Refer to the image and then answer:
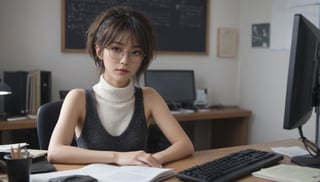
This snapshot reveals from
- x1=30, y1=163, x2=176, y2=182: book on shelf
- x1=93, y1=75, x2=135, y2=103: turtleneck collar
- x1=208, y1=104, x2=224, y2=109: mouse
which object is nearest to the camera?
x1=30, y1=163, x2=176, y2=182: book on shelf

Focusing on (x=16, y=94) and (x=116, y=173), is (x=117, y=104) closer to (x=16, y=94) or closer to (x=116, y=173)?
(x=116, y=173)

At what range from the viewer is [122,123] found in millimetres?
1544

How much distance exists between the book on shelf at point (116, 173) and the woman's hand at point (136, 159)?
42mm

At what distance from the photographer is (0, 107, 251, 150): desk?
3.19 m

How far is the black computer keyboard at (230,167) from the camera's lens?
1.12m

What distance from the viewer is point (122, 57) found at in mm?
1451

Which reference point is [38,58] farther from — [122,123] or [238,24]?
[238,24]

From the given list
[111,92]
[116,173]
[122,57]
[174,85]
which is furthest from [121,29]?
[174,85]

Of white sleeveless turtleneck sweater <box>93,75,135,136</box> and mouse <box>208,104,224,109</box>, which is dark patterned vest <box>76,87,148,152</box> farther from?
mouse <box>208,104,224,109</box>

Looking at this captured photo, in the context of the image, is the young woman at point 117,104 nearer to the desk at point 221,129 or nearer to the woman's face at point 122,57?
the woman's face at point 122,57

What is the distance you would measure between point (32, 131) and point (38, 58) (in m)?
0.61

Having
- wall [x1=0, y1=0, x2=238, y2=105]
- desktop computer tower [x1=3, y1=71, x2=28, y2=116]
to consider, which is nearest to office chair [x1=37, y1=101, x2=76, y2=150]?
desktop computer tower [x1=3, y1=71, x2=28, y2=116]

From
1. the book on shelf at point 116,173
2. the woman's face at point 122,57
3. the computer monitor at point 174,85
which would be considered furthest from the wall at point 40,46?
the book on shelf at point 116,173

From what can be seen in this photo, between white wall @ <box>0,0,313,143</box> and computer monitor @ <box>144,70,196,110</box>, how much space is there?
0.49ft
